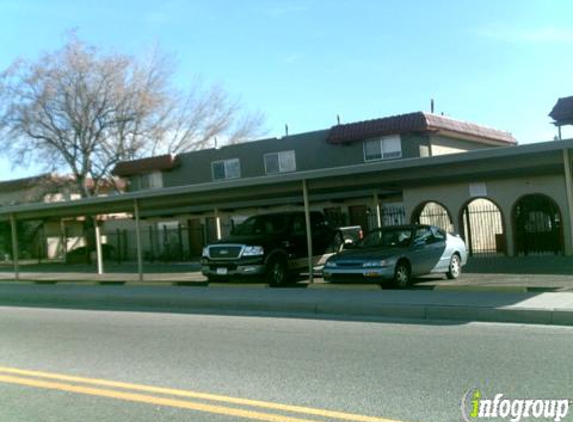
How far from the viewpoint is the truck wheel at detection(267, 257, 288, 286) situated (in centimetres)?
1609

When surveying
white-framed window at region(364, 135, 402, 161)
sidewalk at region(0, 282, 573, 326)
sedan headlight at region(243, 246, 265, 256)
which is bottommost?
sidewalk at region(0, 282, 573, 326)

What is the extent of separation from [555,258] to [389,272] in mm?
8953

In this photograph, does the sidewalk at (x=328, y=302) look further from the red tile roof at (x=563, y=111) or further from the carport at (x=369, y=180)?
the red tile roof at (x=563, y=111)

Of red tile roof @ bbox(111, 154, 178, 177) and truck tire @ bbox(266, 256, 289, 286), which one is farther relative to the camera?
red tile roof @ bbox(111, 154, 178, 177)

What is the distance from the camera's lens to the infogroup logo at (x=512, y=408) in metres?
5.45

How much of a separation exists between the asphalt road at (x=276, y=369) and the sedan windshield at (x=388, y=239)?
4478 millimetres

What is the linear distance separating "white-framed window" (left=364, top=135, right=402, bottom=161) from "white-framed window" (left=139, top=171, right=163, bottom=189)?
494 inches

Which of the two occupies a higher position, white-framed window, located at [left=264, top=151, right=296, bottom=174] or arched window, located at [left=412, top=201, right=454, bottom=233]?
white-framed window, located at [left=264, top=151, right=296, bottom=174]

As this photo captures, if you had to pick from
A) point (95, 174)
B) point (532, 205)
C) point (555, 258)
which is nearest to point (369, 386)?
point (555, 258)

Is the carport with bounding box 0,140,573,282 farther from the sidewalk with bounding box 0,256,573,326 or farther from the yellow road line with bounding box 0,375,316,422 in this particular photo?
the yellow road line with bounding box 0,375,316,422

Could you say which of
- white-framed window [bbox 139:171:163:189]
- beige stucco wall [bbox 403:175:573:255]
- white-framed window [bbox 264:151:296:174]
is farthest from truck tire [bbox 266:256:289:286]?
white-framed window [bbox 139:171:163:189]

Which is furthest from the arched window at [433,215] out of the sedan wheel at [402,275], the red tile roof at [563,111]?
the sedan wheel at [402,275]

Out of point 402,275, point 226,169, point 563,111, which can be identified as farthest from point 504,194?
point 226,169

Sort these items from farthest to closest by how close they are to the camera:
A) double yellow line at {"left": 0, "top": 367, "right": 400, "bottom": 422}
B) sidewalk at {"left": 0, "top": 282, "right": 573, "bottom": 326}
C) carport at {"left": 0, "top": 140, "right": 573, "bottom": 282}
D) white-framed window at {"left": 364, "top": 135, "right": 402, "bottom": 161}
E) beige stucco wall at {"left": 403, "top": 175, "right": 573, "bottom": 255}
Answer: white-framed window at {"left": 364, "top": 135, "right": 402, "bottom": 161} < beige stucco wall at {"left": 403, "top": 175, "right": 573, "bottom": 255} < carport at {"left": 0, "top": 140, "right": 573, "bottom": 282} < sidewalk at {"left": 0, "top": 282, "right": 573, "bottom": 326} < double yellow line at {"left": 0, "top": 367, "right": 400, "bottom": 422}
